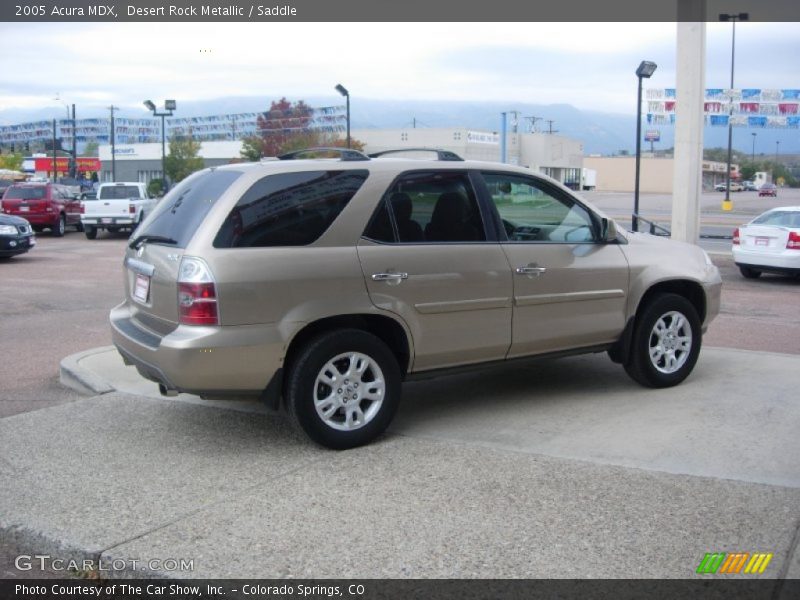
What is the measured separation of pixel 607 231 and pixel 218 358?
3.20m

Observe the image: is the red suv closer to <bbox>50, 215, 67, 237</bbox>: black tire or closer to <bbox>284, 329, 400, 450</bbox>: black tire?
<bbox>50, 215, 67, 237</bbox>: black tire

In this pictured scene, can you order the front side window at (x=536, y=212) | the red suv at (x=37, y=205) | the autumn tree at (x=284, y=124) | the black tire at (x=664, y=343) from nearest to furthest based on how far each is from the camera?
the front side window at (x=536, y=212)
the black tire at (x=664, y=343)
the red suv at (x=37, y=205)
the autumn tree at (x=284, y=124)

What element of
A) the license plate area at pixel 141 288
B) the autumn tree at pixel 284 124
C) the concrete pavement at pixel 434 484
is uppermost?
the autumn tree at pixel 284 124

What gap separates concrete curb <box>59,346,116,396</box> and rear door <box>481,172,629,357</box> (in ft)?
11.0

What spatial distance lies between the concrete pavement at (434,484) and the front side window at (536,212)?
50.2 inches

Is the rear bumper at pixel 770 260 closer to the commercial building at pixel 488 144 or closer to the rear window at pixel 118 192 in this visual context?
the rear window at pixel 118 192

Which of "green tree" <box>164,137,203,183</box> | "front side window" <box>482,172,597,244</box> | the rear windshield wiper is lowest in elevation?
the rear windshield wiper

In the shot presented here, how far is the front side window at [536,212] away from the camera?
648 cm

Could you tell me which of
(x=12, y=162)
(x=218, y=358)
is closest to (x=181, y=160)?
(x=12, y=162)

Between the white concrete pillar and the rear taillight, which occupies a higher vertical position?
the white concrete pillar

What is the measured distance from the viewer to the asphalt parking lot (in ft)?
13.6

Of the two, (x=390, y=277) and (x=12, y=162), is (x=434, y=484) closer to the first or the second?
(x=390, y=277)

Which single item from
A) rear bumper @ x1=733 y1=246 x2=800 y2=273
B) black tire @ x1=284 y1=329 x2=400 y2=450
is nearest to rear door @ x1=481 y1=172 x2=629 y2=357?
black tire @ x1=284 y1=329 x2=400 y2=450

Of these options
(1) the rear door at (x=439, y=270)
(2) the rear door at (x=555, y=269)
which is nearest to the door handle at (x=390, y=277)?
(1) the rear door at (x=439, y=270)
